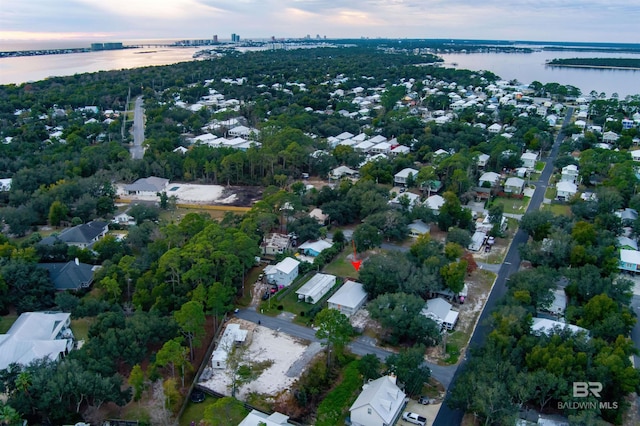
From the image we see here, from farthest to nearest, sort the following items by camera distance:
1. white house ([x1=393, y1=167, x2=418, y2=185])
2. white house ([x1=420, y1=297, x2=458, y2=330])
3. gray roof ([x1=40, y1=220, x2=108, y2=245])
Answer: white house ([x1=393, y1=167, x2=418, y2=185]), gray roof ([x1=40, y1=220, x2=108, y2=245]), white house ([x1=420, y1=297, x2=458, y2=330])

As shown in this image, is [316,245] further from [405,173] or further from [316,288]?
[405,173]

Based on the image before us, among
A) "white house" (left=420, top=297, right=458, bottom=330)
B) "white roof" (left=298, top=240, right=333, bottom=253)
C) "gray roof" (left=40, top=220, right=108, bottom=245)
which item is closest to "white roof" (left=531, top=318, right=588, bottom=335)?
"white house" (left=420, top=297, right=458, bottom=330)

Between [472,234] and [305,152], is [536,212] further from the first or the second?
[305,152]

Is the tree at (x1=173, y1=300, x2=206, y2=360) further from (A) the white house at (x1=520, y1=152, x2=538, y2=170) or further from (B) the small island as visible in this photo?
(B) the small island

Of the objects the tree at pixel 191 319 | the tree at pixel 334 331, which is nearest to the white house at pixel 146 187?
the tree at pixel 191 319

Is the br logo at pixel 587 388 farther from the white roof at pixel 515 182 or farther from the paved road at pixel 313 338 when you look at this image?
the white roof at pixel 515 182

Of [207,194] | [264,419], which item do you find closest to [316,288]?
[264,419]
